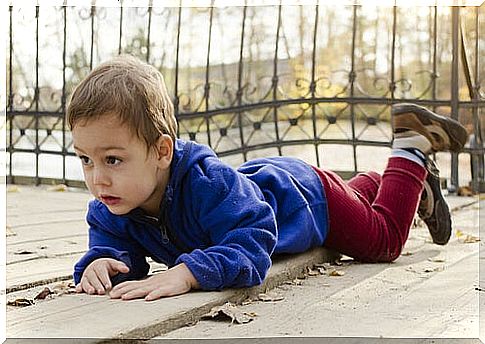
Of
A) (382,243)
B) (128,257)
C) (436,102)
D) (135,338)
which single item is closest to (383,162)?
(436,102)

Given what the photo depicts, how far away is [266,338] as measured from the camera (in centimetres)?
154

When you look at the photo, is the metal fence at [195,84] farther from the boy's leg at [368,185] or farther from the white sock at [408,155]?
the white sock at [408,155]

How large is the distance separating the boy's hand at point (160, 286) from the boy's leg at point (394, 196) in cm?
65

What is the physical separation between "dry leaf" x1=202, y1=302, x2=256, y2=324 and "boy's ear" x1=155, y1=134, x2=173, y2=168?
353 millimetres

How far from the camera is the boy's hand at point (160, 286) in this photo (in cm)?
176

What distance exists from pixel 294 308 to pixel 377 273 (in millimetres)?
520

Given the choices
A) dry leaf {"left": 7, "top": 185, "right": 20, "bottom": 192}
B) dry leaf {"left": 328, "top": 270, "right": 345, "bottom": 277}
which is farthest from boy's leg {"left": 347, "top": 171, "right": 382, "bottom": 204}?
dry leaf {"left": 7, "top": 185, "right": 20, "bottom": 192}

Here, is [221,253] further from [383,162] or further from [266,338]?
[383,162]

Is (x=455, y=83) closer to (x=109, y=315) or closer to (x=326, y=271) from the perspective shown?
(x=326, y=271)

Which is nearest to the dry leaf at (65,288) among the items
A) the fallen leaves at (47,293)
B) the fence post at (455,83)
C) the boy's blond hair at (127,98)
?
the fallen leaves at (47,293)

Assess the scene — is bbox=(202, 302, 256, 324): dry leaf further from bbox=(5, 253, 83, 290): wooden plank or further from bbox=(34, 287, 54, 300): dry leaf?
bbox=(5, 253, 83, 290): wooden plank

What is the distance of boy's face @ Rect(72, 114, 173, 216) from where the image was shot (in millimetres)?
1759

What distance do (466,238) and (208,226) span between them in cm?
130

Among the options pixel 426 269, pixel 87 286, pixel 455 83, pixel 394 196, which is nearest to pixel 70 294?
pixel 87 286
